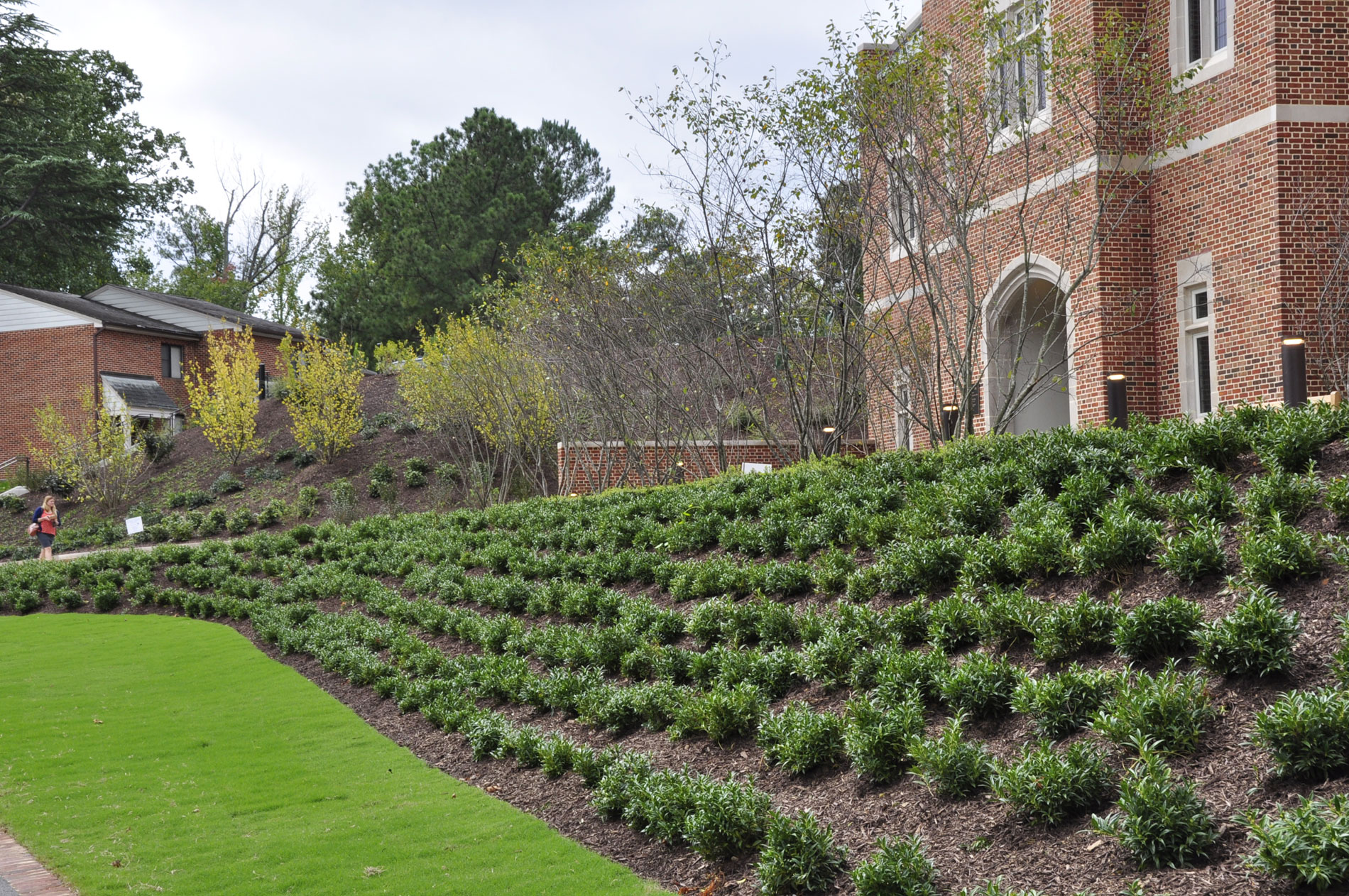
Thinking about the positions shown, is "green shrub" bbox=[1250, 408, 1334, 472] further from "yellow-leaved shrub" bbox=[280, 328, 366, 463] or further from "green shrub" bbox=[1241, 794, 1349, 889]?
"yellow-leaved shrub" bbox=[280, 328, 366, 463]

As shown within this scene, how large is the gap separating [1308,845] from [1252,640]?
136cm

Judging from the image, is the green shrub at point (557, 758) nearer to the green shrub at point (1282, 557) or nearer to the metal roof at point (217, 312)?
the green shrub at point (1282, 557)

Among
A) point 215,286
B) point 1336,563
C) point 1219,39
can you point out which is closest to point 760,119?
point 1219,39

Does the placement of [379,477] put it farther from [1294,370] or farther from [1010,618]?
[1010,618]

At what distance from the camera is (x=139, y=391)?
35.8 m

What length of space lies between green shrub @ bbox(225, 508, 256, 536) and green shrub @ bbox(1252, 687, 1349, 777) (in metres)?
22.7

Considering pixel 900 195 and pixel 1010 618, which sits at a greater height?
pixel 900 195

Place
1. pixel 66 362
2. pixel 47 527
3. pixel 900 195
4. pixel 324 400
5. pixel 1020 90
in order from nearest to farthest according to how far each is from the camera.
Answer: pixel 1020 90 < pixel 900 195 < pixel 47 527 < pixel 324 400 < pixel 66 362

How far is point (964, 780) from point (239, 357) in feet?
100.0

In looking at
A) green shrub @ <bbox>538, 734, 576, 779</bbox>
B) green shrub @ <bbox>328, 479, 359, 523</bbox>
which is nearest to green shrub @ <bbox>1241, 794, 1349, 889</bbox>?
green shrub @ <bbox>538, 734, 576, 779</bbox>

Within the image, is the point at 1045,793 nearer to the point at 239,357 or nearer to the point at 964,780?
the point at 964,780

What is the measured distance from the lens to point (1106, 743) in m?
4.62

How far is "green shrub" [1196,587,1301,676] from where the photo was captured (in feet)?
15.1

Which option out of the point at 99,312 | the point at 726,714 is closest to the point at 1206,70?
the point at 726,714
